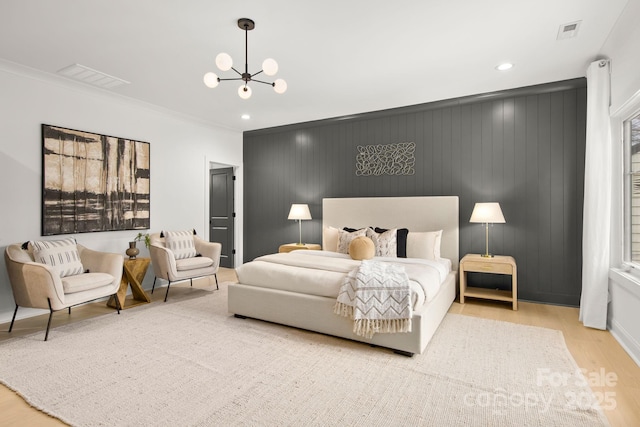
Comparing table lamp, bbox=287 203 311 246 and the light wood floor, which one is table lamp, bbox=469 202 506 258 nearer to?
the light wood floor

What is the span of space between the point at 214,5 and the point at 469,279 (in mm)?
4117

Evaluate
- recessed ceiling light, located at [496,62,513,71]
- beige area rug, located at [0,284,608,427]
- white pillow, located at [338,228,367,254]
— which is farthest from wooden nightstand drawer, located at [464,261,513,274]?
recessed ceiling light, located at [496,62,513,71]

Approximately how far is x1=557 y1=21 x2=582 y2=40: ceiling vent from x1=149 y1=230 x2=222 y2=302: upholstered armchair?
4368 mm

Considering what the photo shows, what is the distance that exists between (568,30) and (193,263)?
457 centimetres

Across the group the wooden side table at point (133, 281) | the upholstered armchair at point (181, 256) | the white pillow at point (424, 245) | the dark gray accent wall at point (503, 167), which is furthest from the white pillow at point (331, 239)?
the wooden side table at point (133, 281)

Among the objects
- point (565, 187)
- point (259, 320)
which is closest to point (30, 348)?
point (259, 320)

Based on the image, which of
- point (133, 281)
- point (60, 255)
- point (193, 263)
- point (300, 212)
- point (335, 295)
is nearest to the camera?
Result: point (335, 295)

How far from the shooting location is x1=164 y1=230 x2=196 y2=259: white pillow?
A: 4590mm

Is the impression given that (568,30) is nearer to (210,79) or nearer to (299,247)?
(210,79)

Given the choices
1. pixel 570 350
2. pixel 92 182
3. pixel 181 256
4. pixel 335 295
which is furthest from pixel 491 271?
pixel 92 182

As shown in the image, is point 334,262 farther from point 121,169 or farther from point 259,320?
point 121,169

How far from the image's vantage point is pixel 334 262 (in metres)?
3.58

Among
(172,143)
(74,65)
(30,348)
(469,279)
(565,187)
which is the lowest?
(30,348)

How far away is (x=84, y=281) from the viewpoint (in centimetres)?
327
